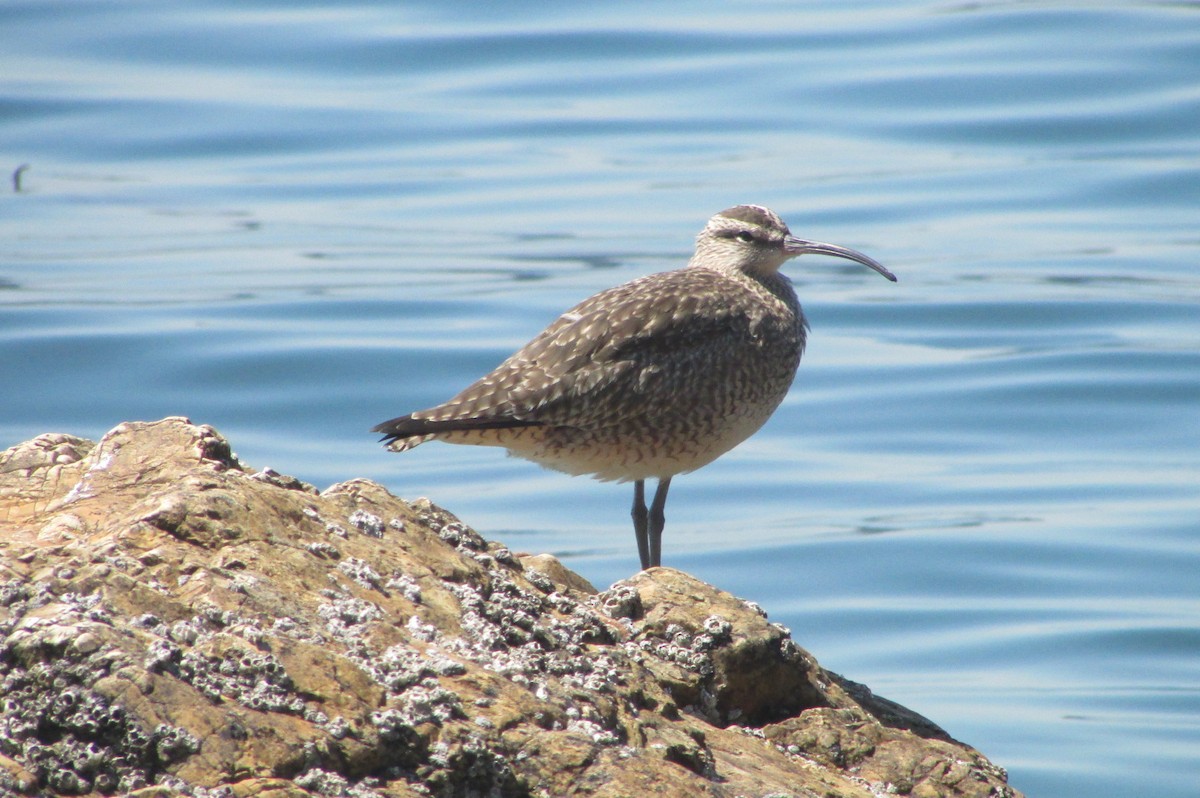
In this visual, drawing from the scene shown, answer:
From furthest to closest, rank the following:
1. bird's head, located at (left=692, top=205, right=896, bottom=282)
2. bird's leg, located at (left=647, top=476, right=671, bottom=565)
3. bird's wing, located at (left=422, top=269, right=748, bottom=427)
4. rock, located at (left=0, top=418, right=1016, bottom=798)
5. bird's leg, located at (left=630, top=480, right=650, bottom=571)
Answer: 1. bird's head, located at (left=692, top=205, right=896, bottom=282)
2. bird's leg, located at (left=630, top=480, right=650, bottom=571)
3. bird's leg, located at (left=647, top=476, right=671, bottom=565)
4. bird's wing, located at (left=422, top=269, right=748, bottom=427)
5. rock, located at (left=0, top=418, right=1016, bottom=798)

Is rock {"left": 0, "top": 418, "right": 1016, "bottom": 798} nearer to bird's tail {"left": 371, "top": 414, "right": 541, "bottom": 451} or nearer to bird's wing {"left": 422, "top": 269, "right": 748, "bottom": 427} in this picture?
bird's tail {"left": 371, "top": 414, "right": 541, "bottom": 451}

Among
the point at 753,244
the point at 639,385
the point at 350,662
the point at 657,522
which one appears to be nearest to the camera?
the point at 350,662

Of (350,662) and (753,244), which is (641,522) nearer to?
(753,244)

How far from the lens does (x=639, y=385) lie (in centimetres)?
816

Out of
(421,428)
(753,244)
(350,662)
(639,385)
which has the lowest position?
(350,662)

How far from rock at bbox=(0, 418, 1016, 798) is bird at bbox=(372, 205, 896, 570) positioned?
94.7 inches

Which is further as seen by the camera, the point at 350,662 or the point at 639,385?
the point at 639,385

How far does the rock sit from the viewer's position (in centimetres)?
374

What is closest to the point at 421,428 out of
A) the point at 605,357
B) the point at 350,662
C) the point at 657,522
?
the point at 605,357

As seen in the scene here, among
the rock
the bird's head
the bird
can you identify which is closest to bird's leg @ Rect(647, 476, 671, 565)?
the bird

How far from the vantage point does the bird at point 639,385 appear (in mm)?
8031

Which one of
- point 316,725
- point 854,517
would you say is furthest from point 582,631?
point 854,517

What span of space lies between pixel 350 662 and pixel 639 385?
4.20 metres

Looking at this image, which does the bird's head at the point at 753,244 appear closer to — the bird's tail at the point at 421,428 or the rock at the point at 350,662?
the bird's tail at the point at 421,428
